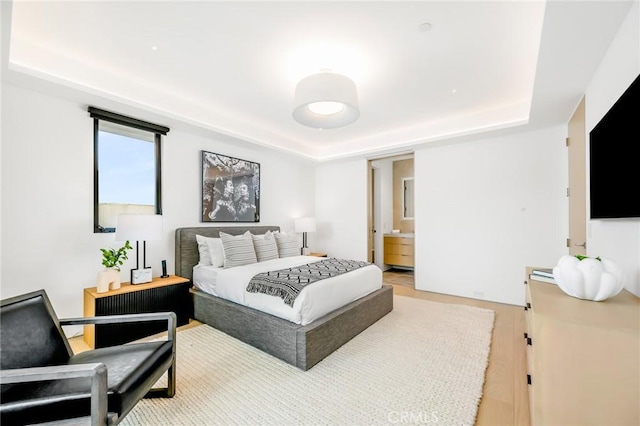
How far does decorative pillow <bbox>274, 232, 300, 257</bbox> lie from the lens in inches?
172

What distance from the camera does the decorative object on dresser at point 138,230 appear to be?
279cm

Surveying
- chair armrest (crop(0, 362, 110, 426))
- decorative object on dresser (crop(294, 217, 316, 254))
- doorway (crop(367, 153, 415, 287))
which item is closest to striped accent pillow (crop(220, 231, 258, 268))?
decorative object on dresser (crop(294, 217, 316, 254))

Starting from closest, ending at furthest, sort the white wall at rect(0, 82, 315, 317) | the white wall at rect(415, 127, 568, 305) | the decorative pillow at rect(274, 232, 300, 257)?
the white wall at rect(0, 82, 315, 317), the white wall at rect(415, 127, 568, 305), the decorative pillow at rect(274, 232, 300, 257)

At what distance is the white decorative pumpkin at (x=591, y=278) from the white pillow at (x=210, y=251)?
3386 mm

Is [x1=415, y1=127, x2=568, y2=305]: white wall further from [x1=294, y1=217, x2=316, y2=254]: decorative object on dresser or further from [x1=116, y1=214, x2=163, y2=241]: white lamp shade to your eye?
[x1=116, y1=214, x2=163, y2=241]: white lamp shade

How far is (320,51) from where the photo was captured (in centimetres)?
250

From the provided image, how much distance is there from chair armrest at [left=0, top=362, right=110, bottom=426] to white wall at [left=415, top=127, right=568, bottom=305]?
14.8ft

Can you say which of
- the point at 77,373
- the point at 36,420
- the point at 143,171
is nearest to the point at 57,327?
the point at 36,420

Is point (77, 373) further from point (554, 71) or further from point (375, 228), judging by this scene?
point (375, 228)

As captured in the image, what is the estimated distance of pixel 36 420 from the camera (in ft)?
4.07

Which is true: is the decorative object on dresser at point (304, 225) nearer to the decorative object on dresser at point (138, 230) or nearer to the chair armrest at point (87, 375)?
the decorative object on dresser at point (138, 230)

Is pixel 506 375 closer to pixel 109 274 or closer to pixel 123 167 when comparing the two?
pixel 109 274

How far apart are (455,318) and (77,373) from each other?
11.8 feet

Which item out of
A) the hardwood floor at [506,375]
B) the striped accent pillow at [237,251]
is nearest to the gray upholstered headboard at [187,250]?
the striped accent pillow at [237,251]
